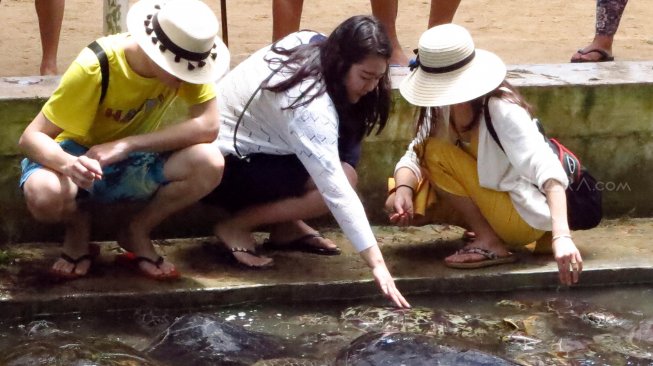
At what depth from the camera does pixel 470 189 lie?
169 inches

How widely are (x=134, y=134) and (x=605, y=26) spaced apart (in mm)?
2880

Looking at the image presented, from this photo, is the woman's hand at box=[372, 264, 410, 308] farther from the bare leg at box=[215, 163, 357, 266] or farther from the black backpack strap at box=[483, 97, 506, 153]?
the black backpack strap at box=[483, 97, 506, 153]

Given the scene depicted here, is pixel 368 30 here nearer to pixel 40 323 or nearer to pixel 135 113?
pixel 135 113

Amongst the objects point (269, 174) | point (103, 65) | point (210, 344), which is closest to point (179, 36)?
point (103, 65)

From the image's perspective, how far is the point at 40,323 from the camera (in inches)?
153

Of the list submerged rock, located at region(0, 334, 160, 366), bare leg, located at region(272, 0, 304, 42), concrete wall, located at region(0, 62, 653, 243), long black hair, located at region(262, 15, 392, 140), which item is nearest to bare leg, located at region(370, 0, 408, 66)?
bare leg, located at region(272, 0, 304, 42)

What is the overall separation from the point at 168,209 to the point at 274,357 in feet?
2.29

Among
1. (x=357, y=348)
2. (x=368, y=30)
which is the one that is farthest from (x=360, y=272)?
(x=368, y=30)

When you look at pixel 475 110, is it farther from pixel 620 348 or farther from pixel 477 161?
pixel 620 348

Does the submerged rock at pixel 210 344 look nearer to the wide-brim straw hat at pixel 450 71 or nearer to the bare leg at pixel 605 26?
the wide-brim straw hat at pixel 450 71

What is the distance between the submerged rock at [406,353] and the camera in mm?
3523

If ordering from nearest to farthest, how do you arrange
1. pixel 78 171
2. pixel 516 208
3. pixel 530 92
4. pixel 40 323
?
pixel 78 171
pixel 40 323
pixel 516 208
pixel 530 92

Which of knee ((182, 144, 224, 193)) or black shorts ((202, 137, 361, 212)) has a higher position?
knee ((182, 144, 224, 193))

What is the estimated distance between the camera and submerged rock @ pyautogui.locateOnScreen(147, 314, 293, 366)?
3643 mm
